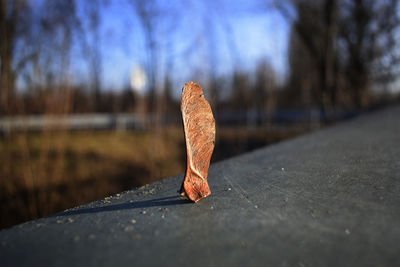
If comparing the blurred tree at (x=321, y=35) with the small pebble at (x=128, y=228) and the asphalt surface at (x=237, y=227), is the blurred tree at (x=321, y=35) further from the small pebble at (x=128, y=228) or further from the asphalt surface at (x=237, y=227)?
the small pebble at (x=128, y=228)

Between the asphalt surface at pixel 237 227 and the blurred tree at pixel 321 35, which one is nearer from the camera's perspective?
the asphalt surface at pixel 237 227

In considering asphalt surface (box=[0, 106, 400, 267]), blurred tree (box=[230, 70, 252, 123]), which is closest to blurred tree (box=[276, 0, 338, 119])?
blurred tree (box=[230, 70, 252, 123])

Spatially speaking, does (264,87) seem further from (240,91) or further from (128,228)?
(128,228)

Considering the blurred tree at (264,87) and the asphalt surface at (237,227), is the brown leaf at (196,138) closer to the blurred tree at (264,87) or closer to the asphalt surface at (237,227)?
the asphalt surface at (237,227)

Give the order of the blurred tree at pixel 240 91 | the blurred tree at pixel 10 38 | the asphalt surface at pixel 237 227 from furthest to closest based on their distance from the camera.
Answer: the blurred tree at pixel 240 91
the blurred tree at pixel 10 38
the asphalt surface at pixel 237 227

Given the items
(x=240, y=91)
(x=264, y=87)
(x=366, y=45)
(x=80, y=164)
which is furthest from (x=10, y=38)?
(x=366, y=45)

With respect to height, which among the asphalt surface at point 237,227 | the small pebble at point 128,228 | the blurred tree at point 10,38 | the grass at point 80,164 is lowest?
the grass at point 80,164

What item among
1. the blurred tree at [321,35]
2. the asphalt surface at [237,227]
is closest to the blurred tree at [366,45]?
the blurred tree at [321,35]

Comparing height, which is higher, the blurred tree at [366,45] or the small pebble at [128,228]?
the blurred tree at [366,45]

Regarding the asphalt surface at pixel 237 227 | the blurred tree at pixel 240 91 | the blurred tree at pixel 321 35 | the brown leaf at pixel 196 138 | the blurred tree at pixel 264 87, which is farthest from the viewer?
the blurred tree at pixel 264 87
